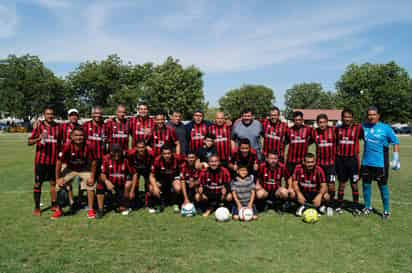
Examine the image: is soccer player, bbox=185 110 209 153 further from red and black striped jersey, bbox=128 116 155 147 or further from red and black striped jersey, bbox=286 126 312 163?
red and black striped jersey, bbox=286 126 312 163

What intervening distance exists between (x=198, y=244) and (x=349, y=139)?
3.61 meters

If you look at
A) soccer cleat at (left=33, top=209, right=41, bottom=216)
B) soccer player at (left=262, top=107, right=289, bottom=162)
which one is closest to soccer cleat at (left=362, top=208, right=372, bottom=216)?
soccer player at (left=262, top=107, right=289, bottom=162)

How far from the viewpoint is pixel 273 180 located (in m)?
6.38

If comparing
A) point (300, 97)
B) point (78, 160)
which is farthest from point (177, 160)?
point (300, 97)

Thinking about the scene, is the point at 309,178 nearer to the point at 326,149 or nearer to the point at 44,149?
the point at 326,149

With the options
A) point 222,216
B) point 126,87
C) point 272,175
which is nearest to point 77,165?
point 222,216

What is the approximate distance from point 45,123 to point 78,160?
92 cm

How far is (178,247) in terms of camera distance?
14.8 feet

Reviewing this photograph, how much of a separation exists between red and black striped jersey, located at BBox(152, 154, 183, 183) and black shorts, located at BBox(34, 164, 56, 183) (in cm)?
192

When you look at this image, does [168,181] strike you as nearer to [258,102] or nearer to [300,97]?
[258,102]

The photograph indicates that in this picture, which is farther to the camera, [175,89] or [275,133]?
[175,89]

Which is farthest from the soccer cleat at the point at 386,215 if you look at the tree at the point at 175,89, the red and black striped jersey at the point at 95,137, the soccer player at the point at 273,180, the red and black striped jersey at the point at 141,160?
the tree at the point at 175,89

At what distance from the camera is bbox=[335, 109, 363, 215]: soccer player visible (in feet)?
20.3

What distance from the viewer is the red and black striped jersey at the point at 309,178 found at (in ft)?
20.3
